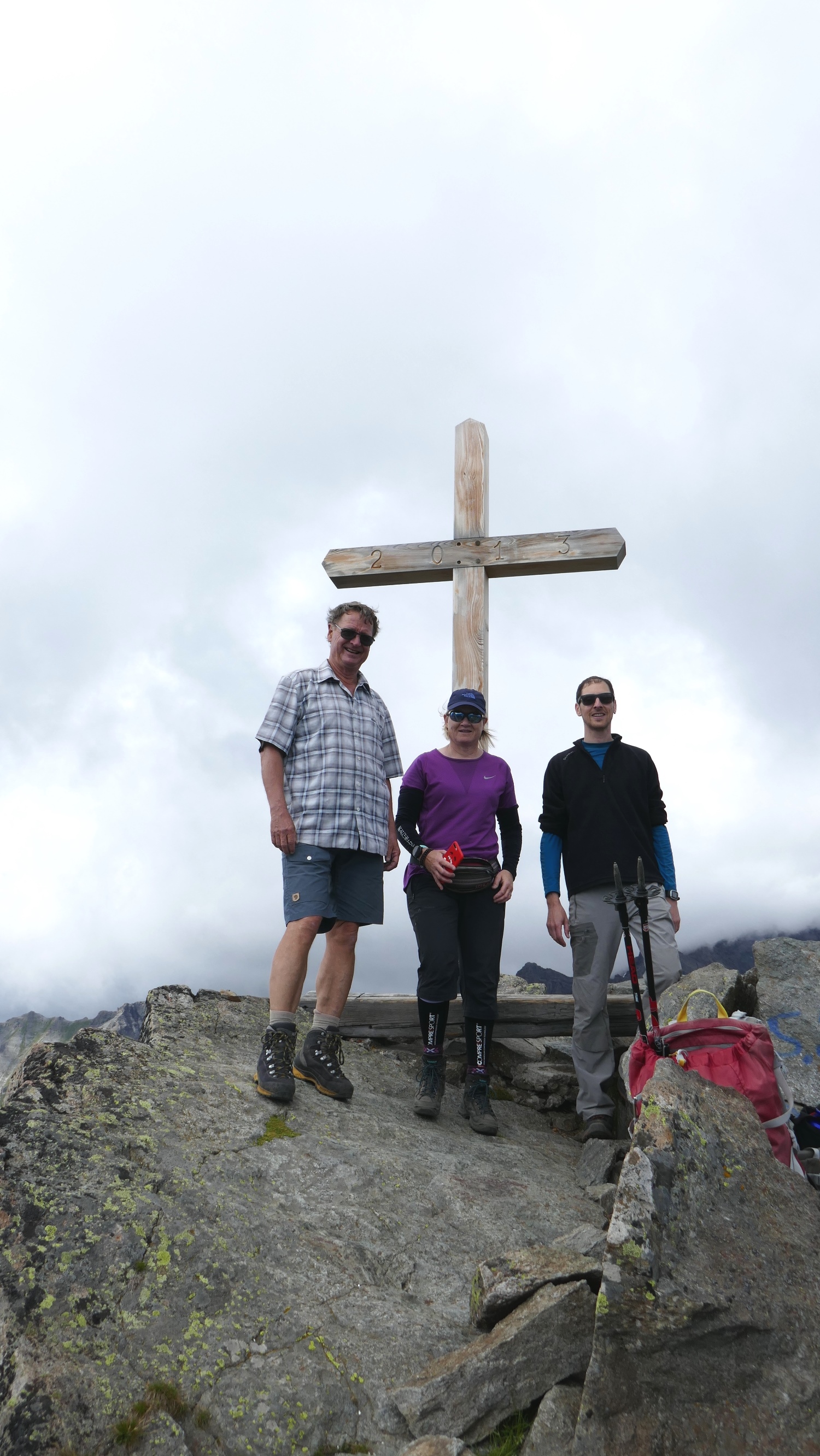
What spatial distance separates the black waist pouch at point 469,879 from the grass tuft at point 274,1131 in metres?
1.73

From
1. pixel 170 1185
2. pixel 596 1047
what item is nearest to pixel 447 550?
pixel 596 1047

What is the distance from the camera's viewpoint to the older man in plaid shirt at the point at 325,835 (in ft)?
16.6

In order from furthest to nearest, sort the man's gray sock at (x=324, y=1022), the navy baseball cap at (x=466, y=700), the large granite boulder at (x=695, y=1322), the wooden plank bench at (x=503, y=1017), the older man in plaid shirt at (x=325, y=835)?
the wooden plank bench at (x=503, y=1017)
the navy baseball cap at (x=466, y=700)
the man's gray sock at (x=324, y=1022)
the older man in plaid shirt at (x=325, y=835)
the large granite boulder at (x=695, y=1322)

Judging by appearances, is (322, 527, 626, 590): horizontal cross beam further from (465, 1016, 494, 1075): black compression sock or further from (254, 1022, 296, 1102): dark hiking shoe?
(254, 1022, 296, 1102): dark hiking shoe

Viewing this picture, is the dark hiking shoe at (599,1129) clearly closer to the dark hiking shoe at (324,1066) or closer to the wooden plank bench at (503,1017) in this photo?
the wooden plank bench at (503,1017)

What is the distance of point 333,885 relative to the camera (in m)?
5.41

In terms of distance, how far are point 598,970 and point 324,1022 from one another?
1994 millimetres

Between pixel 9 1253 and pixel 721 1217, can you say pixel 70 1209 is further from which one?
pixel 721 1217

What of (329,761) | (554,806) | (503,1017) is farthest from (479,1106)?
(329,761)

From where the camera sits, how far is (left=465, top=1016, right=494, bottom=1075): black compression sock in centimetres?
576

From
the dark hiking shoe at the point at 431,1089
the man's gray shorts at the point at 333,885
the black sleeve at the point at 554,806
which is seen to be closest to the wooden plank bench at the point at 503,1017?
the dark hiking shoe at the point at 431,1089

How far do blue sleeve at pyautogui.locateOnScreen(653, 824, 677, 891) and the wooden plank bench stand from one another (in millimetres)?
1244

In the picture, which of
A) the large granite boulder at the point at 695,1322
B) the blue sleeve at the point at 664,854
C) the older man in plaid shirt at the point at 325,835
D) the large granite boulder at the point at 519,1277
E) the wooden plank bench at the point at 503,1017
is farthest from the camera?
the wooden plank bench at the point at 503,1017

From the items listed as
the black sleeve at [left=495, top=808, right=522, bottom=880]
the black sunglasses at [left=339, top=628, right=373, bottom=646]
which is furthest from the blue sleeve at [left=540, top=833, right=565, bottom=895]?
the black sunglasses at [left=339, top=628, right=373, bottom=646]
